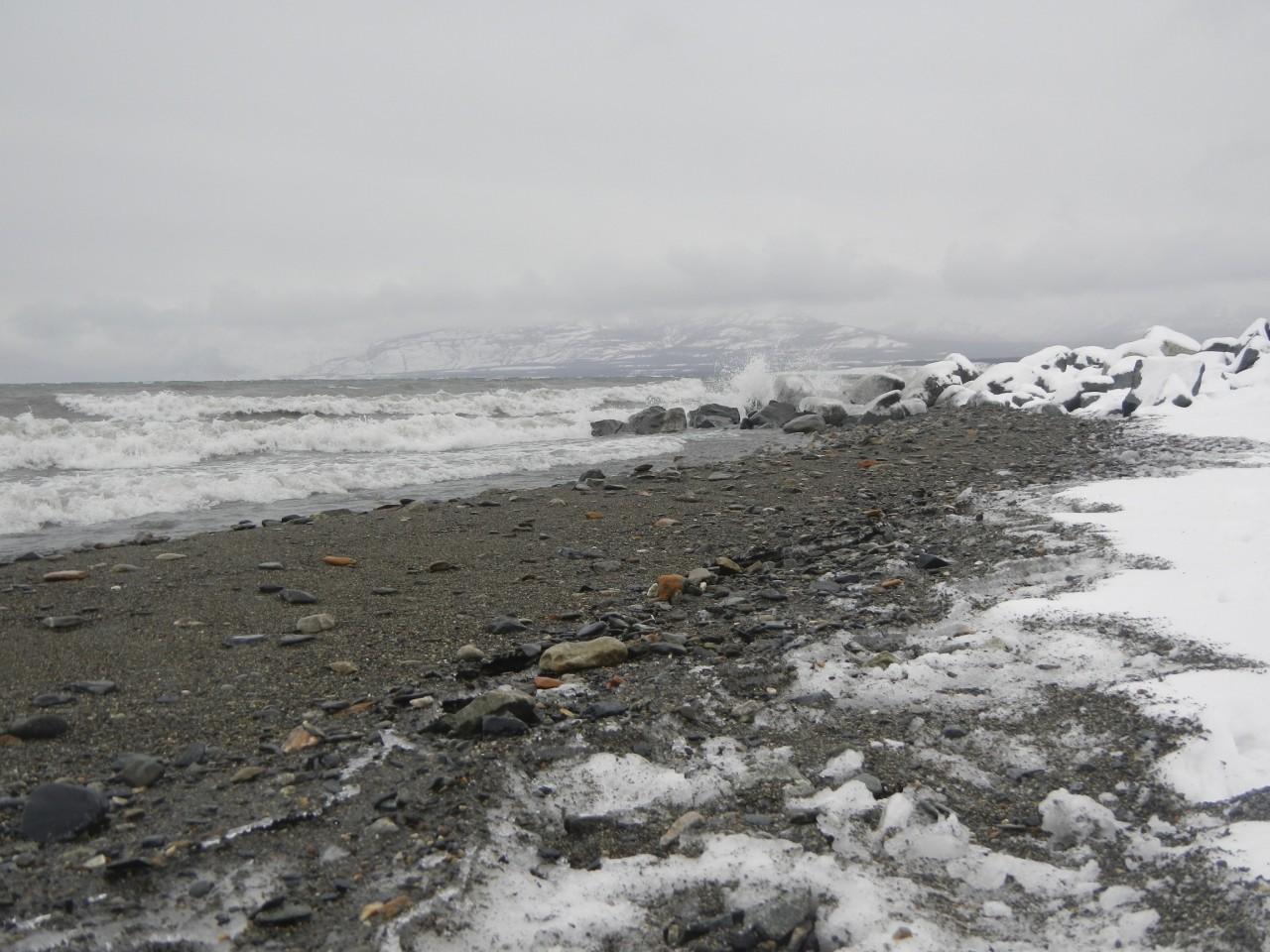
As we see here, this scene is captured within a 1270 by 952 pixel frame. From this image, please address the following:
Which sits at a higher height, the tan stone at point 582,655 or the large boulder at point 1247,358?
the large boulder at point 1247,358

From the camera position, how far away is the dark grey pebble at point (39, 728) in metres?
3.20

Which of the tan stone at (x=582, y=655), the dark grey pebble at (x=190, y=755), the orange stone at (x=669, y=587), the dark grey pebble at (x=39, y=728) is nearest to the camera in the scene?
the dark grey pebble at (x=190, y=755)

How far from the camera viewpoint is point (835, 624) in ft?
14.2

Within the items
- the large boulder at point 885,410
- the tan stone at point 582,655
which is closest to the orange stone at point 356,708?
the tan stone at point 582,655

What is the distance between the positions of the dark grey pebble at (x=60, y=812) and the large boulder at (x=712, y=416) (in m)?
19.9

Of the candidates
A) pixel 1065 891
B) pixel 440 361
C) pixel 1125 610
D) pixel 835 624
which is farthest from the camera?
pixel 440 361

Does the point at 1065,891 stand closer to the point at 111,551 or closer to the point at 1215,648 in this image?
the point at 1215,648

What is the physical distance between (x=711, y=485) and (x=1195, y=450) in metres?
5.42

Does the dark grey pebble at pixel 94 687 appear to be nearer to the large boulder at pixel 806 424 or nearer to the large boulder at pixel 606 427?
the large boulder at pixel 606 427

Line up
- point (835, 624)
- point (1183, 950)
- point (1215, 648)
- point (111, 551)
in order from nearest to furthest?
point (1183, 950), point (1215, 648), point (835, 624), point (111, 551)

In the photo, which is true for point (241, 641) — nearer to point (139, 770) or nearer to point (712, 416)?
point (139, 770)

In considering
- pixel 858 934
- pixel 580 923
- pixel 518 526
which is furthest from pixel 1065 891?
pixel 518 526

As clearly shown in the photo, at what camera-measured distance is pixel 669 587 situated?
5.16 m

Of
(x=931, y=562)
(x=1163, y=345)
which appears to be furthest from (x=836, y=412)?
(x=931, y=562)
